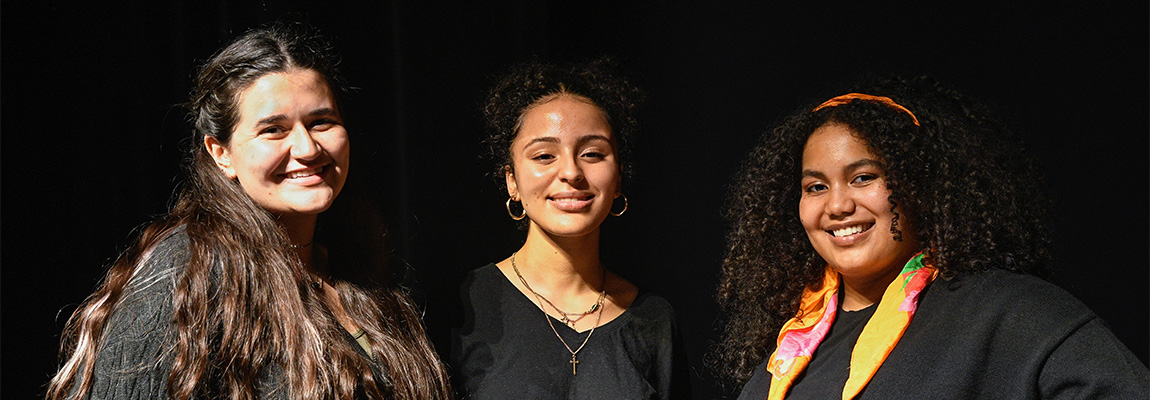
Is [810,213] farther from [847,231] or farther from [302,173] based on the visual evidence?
[302,173]

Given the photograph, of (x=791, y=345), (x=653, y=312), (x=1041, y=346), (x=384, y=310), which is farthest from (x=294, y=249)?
(x=1041, y=346)

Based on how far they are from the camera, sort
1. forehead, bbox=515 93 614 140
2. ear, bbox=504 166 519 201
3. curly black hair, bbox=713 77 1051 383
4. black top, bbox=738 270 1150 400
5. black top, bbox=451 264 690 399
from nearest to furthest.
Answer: black top, bbox=738 270 1150 400 < curly black hair, bbox=713 77 1051 383 < black top, bbox=451 264 690 399 < forehead, bbox=515 93 614 140 < ear, bbox=504 166 519 201

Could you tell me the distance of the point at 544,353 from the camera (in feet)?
7.48

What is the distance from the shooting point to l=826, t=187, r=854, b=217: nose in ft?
6.07

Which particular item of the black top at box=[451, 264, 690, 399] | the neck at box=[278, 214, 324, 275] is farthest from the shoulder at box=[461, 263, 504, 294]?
the neck at box=[278, 214, 324, 275]

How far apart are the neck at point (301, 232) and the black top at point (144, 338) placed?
0.27 m

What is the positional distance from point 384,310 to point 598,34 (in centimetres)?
171

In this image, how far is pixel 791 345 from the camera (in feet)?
6.57

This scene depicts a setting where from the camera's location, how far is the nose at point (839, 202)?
6.07 feet

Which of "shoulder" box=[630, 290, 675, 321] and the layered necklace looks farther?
"shoulder" box=[630, 290, 675, 321]

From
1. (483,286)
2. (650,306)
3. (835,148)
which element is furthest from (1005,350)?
(483,286)

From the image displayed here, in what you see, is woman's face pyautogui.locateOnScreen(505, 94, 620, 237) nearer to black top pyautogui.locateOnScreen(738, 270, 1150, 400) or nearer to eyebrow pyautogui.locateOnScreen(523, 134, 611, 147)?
eyebrow pyautogui.locateOnScreen(523, 134, 611, 147)

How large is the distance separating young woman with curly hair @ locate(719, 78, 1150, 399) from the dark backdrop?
0.30 meters

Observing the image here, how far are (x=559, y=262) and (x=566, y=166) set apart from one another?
0.26 metres
